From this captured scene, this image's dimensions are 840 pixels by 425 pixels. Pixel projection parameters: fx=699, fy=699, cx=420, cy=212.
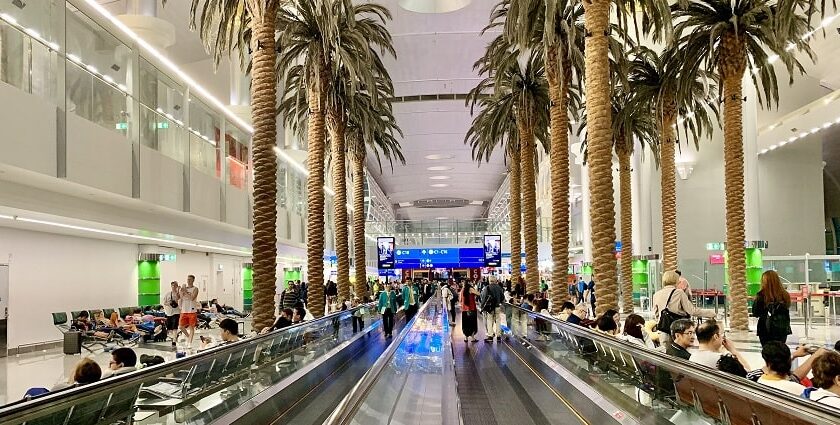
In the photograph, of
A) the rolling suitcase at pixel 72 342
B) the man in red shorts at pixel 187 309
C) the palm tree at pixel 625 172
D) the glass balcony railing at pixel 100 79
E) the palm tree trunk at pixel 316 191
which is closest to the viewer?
the glass balcony railing at pixel 100 79

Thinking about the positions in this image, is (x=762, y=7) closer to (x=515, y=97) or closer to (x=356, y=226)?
(x=515, y=97)

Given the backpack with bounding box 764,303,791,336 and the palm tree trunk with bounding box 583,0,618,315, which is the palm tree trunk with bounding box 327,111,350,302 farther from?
the backpack with bounding box 764,303,791,336

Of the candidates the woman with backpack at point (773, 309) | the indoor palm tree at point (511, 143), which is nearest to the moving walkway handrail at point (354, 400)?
the woman with backpack at point (773, 309)

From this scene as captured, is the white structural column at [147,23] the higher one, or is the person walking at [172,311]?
the white structural column at [147,23]

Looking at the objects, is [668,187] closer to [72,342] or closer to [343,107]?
[343,107]

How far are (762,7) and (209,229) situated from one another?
21348 mm

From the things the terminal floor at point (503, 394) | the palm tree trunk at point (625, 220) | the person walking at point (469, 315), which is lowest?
the terminal floor at point (503, 394)

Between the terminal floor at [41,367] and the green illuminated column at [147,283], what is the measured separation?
6.21 meters

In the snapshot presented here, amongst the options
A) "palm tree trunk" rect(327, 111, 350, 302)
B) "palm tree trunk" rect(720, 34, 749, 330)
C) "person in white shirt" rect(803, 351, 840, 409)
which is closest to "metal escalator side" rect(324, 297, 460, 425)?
"person in white shirt" rect(803, 351, 840, 409)

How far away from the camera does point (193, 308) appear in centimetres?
2016

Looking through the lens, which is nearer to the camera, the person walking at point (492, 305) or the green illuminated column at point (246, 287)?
the person walking at point (492, 305)

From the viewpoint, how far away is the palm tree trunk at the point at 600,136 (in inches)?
584

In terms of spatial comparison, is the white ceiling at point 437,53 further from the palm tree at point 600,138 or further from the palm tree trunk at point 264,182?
the palm tree at point 600,138

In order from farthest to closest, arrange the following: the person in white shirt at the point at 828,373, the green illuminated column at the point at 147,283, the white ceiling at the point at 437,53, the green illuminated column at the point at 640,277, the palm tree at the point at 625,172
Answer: the green illuminated column at the point at 640,277 → the white ceiling at the point at 437,53 → the green illuminated column at the point at 147,283 → the palm tree at the point at 625,172 → the person in white shirt at the point at 828,373
